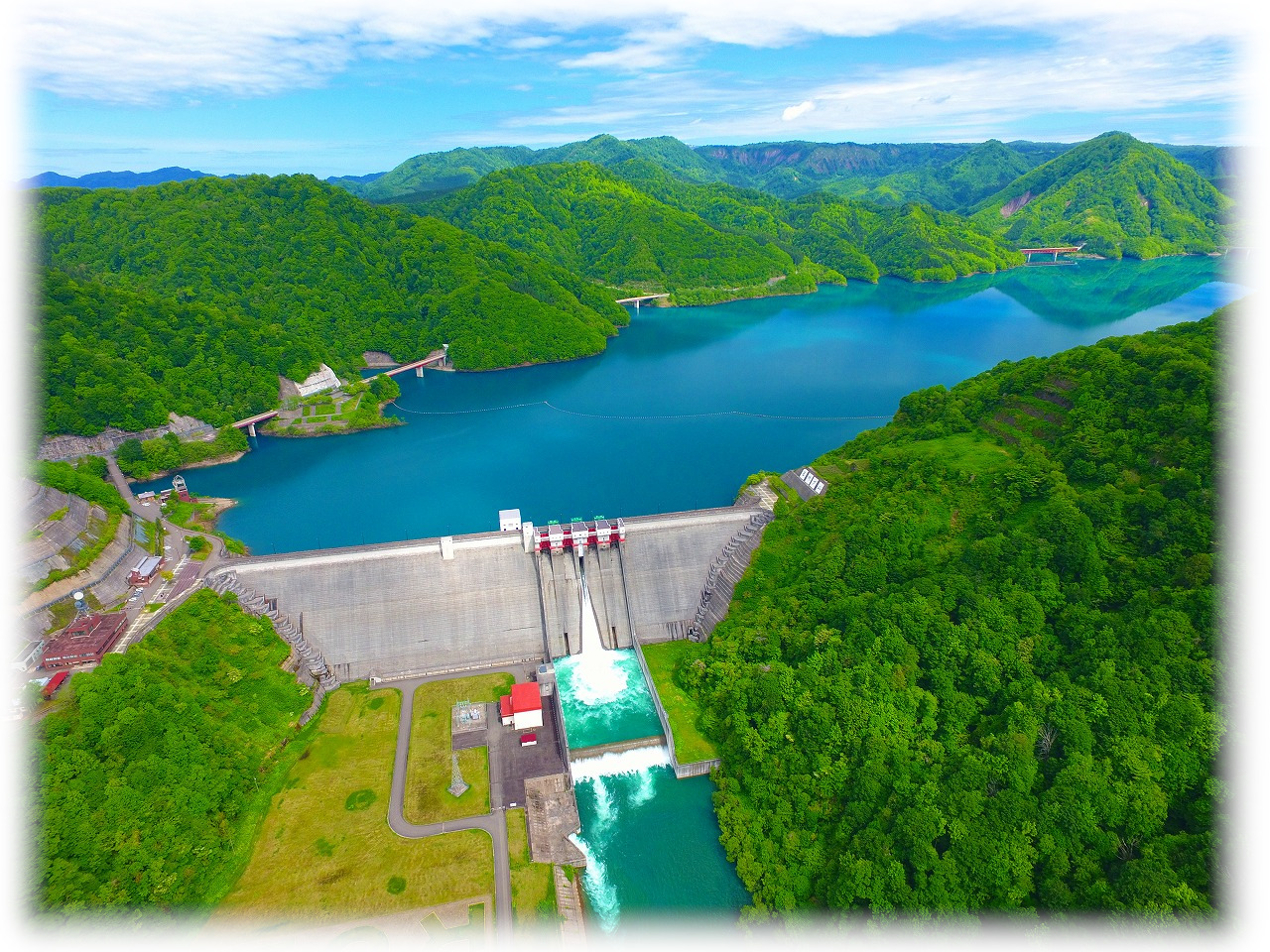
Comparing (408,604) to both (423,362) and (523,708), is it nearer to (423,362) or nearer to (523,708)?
(523,708)

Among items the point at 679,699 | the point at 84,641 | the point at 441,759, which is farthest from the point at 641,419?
the point at 84,641

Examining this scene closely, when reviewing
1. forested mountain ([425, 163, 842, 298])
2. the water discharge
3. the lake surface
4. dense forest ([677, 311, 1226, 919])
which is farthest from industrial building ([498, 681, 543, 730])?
forested mountain ([425, 163, 842, 298])

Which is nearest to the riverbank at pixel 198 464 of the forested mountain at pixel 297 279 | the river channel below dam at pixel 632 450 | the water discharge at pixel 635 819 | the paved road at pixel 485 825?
the river channel below dam at pixel 632 450

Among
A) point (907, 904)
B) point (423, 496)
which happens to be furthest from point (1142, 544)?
point (423, 496)

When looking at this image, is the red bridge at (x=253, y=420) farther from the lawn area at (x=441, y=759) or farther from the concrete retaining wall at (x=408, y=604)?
the lawn area at (x=441, y=759)

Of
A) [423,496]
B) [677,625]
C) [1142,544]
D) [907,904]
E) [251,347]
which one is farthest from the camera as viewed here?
[251,347]

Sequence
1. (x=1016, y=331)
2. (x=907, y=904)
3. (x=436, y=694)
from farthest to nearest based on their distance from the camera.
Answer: (x=1016, y=331) < (x=436, y=694) < (x=907, y=904)

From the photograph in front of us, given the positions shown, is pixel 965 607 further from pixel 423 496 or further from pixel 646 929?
pixel 423 496
